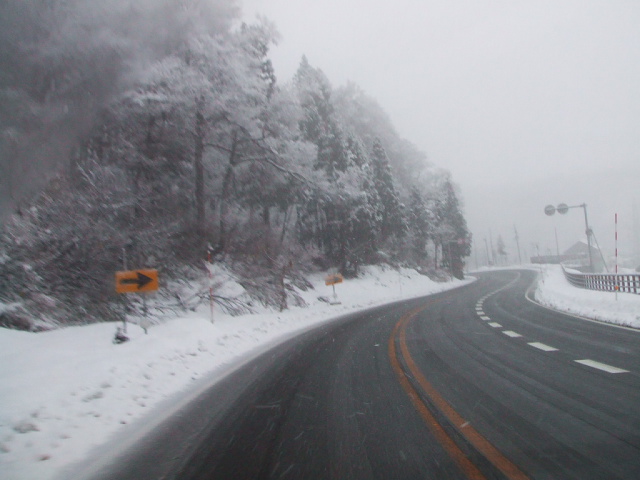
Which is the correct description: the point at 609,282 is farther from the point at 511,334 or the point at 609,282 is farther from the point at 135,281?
the point at 135,281

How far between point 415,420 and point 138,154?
16155 millimetres

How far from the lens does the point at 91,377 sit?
21.2 feet

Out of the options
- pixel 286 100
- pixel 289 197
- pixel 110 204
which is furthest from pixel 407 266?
pixel 110 204

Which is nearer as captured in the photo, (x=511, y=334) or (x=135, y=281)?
(x=135, y=281)

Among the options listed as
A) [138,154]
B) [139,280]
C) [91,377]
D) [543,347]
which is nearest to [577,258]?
[138,154]

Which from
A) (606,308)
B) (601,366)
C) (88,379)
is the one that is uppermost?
(88,379)

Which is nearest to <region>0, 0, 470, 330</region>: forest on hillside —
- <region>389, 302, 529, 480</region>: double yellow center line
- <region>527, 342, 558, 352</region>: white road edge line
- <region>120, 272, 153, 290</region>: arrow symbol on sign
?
<region>120, 272, 153, 290</region>: arrow symbol on sign

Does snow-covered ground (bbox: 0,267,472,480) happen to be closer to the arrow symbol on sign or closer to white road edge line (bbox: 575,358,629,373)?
the arrow symbol on sign

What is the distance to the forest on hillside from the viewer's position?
12102 millimetres

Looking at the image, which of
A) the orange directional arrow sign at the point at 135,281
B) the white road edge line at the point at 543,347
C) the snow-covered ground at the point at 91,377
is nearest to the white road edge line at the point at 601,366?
the white road edge line at the point at 543,347

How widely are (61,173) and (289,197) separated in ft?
44.6

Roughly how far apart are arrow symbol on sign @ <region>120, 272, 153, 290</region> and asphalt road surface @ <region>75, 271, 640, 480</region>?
8.90 feet

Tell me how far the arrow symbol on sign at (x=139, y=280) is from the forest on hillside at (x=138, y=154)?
276cm

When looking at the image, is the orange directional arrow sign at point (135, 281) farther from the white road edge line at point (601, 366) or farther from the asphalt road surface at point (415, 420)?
the white road edge line at point (601, 366)
